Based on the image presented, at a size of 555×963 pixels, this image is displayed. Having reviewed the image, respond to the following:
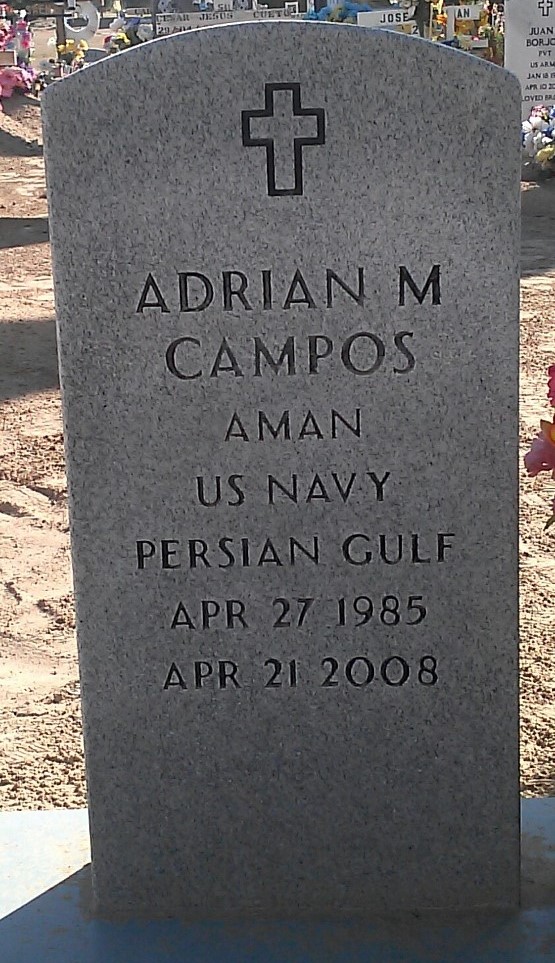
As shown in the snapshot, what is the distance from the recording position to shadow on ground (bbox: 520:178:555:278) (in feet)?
28.3

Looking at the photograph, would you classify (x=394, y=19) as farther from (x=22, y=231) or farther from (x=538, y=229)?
(x=22, y=231)

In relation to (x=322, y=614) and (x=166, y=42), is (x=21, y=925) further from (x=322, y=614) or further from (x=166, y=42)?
(x=166, y=42)

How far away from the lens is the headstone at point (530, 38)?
11.3 metres

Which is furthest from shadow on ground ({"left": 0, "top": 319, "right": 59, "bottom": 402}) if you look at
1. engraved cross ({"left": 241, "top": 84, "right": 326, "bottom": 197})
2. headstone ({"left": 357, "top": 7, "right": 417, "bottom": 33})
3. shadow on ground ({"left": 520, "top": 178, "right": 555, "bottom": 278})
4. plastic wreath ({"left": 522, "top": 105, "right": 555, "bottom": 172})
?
headstone ({"left": 357, "top": 7, "right": 417, "bottom": 33})

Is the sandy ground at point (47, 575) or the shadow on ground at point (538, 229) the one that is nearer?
the sandy ground at point (47, 575)

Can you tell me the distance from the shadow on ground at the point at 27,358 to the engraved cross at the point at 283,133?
14.4ft

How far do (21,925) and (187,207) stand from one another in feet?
4.16

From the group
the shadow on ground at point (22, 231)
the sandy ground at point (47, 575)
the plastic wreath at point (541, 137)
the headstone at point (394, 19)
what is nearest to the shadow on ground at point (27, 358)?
the sandy ground at point (47, 575)

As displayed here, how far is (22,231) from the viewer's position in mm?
10531

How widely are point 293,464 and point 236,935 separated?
0.84 meters

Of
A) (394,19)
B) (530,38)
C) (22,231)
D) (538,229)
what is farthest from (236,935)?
(394,19)

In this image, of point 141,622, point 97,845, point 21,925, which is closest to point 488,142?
point 141,622

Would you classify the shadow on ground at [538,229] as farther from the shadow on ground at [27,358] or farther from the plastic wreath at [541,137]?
the shadow on ground at [27,358]

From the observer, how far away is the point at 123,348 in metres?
2.21
